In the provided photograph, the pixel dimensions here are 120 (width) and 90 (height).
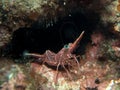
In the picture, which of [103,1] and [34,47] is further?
[34,47]

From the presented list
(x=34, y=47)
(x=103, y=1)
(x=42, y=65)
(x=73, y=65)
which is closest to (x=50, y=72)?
(x=42, y=65)

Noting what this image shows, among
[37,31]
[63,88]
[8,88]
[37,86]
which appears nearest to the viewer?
[8,88]

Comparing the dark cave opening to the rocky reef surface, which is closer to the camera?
the rocky reef surface

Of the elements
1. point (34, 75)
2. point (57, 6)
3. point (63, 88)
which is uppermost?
point (57, 6)

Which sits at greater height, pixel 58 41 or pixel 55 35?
pixel 55 35

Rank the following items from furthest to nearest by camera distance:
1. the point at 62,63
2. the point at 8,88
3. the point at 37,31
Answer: the point at 37,31, the point at 62,63, the point at 8,88

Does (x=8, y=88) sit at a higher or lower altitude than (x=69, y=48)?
lower

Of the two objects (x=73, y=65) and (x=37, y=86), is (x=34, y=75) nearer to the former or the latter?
(x=37, y=86)

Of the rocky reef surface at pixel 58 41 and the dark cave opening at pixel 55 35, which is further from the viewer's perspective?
the dark cave opening at pixel 55 35
